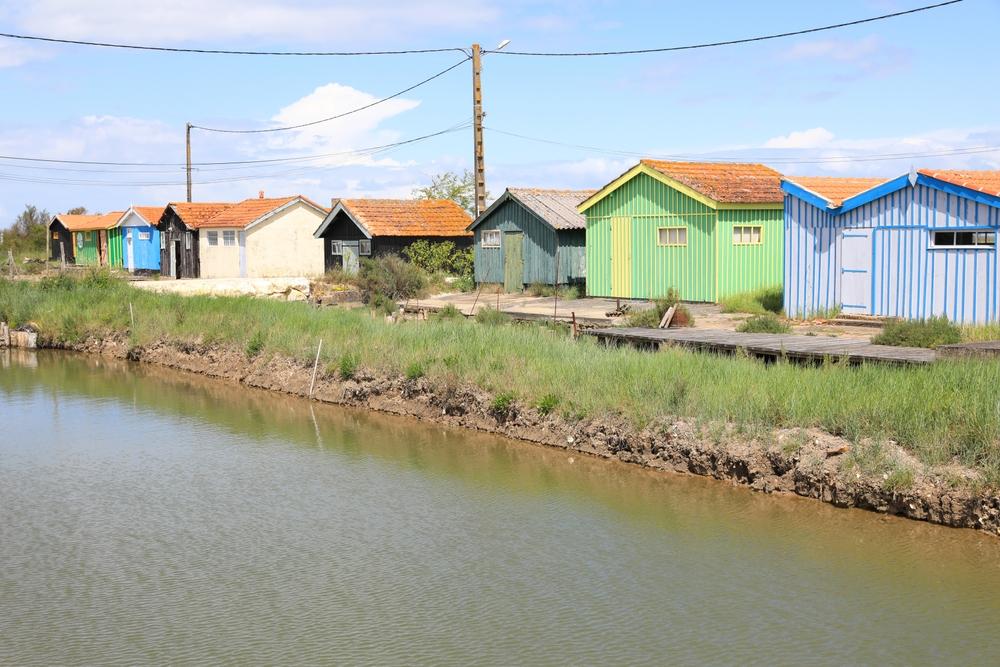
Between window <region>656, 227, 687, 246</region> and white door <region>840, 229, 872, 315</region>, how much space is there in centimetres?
552

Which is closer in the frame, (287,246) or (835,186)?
(835,186)

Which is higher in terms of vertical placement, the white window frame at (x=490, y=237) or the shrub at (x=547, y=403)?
the white window frame at (x=490, y=237)

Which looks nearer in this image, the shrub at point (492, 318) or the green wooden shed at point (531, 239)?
the shrub at point (492, 318)

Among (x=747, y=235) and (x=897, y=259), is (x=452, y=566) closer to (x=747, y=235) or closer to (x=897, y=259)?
(x=897, y=259)

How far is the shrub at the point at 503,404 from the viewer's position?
16.3 metres

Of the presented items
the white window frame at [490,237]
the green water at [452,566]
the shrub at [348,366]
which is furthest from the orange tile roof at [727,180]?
the green water at [452,566]

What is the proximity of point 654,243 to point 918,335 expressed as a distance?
1165 centimetres

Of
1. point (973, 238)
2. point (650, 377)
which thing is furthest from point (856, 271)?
point (650, 377)

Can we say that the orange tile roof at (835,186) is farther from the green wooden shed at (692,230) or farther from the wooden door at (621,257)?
the wooden door at (621,257)

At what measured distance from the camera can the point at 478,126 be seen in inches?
1289

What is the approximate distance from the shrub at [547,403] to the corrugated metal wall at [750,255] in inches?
478

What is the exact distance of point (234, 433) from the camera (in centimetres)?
1719

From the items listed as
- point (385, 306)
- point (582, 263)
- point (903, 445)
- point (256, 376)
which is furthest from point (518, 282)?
point (903, 445)

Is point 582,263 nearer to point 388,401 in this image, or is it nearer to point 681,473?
point 388,401
